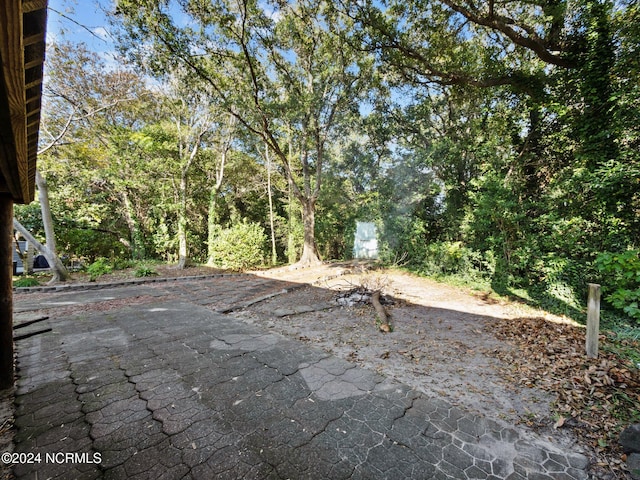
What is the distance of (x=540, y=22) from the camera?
5895 millimetres

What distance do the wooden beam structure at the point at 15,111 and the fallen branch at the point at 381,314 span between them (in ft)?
14.3

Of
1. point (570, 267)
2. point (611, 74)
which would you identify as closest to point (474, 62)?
point (611, 74)

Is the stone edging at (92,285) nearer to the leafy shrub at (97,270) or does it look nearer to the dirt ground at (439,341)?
the leafy shrub at (97,270)

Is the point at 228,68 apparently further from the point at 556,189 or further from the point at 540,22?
the point at 556,189

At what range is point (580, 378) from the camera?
107 inches

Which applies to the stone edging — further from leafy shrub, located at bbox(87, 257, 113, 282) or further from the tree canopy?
the tree canopy

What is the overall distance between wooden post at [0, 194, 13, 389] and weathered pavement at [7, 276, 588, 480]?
243 millimetres

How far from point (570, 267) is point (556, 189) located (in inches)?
69.2

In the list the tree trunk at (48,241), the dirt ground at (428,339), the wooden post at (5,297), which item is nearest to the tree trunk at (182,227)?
the tree trunk at (48,241)

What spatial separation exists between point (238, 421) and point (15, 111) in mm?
2316

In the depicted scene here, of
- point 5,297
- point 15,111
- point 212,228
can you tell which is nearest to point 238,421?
point 15,111

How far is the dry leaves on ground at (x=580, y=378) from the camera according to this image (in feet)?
6.71

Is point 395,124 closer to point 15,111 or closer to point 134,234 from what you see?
point 15,111

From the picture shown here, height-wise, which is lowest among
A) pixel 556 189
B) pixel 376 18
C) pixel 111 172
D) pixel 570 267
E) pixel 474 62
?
pixel 570 267
